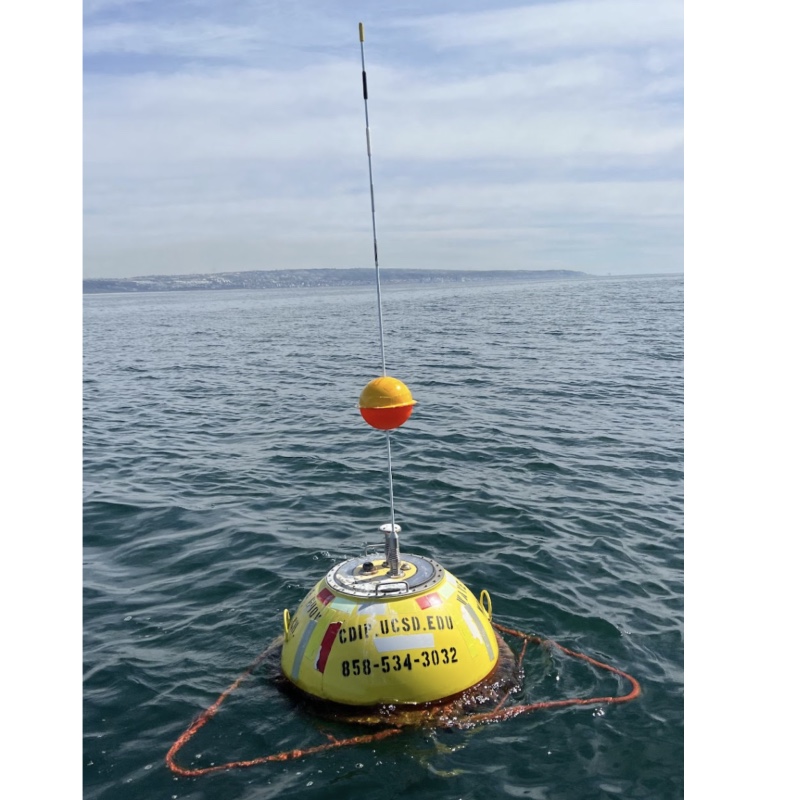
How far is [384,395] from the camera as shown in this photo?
8.48 meters

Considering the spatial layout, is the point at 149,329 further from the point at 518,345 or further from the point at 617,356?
the point at 617,356

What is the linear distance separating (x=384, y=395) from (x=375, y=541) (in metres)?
5.96

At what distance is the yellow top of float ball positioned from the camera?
8484mm

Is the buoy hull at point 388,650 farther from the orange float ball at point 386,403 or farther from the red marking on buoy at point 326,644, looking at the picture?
the orange float ball at point 386,403

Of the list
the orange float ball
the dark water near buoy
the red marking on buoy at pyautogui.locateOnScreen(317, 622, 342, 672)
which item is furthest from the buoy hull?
the orange float ball

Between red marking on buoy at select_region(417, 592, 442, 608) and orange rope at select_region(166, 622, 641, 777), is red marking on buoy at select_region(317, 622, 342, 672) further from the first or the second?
red marking on buoy at select_region(417, 592, 442, 608)

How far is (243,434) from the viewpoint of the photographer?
22406 millimetres

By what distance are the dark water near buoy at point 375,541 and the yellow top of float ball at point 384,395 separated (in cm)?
353

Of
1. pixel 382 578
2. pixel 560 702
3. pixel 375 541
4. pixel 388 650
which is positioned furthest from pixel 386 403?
pixel 375 541

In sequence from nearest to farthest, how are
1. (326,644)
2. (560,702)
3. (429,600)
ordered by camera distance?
(326,644)
(429,600)
(560,702)

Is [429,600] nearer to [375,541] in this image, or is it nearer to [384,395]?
[384,395]

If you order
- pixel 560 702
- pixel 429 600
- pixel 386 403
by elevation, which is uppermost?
pixel 386 403

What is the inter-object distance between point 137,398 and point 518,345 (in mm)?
20229

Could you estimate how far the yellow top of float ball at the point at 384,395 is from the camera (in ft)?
27.8
